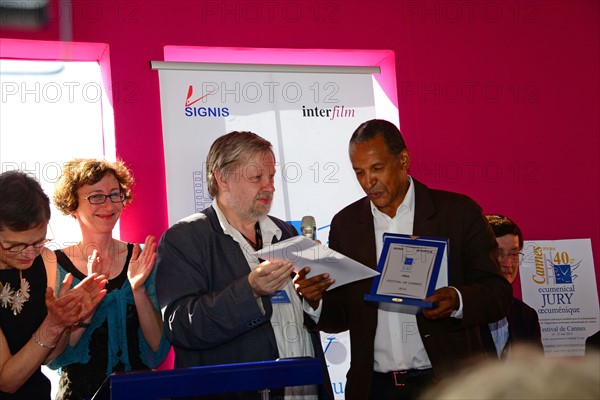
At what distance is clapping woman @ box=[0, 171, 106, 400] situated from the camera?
2.62 meters

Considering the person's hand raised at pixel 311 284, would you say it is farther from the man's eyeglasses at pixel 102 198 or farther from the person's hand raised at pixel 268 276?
the man's eyeglasses at pixel 102 198

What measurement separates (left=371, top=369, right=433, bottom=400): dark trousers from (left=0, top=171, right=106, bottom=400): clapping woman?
3.85 ft

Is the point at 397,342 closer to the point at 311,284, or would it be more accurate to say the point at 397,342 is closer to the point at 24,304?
the point at 311,284

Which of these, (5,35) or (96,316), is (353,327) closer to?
(96,316)

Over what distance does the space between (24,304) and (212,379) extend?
142 cm

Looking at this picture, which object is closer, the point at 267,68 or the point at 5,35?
the point at 5,35

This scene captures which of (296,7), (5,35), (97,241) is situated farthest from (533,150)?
(5,35)

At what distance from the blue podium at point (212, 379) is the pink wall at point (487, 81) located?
3475 mm

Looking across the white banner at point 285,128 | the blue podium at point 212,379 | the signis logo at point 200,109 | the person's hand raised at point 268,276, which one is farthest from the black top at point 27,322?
the signis logo at point 200,109

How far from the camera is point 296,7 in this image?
5.04m

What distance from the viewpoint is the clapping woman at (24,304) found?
8.59ft

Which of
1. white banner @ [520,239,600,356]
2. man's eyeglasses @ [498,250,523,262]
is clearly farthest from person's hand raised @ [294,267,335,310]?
white banner @ [520,239,600,356]

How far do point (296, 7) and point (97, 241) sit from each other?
7.52ft

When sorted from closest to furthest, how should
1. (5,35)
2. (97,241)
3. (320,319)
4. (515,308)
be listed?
(320,319) → (97,241) → (515,308) → (5,35)
